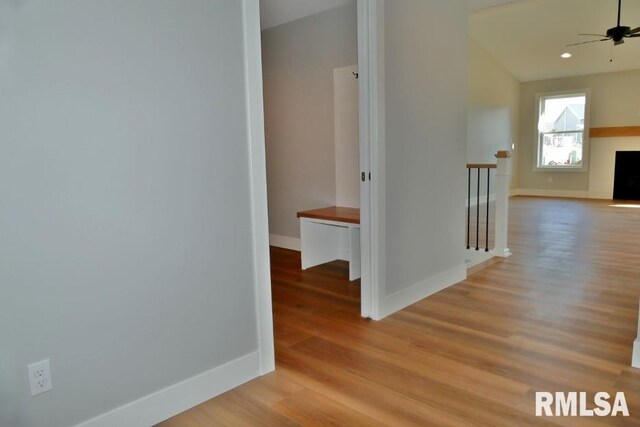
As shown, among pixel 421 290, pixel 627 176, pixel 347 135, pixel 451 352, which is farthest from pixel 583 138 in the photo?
pixel 451 352

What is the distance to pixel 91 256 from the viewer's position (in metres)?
1.55

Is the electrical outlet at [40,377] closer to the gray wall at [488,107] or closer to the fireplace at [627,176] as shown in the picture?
the gray wall at [488,107]

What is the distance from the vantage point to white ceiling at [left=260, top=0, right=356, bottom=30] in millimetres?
4141

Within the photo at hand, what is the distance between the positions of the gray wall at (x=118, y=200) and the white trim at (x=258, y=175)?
0.04 metres

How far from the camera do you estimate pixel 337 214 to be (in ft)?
12.8

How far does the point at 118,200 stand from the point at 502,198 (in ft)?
12.2

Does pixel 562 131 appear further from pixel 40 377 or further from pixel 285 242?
pixel 40 377

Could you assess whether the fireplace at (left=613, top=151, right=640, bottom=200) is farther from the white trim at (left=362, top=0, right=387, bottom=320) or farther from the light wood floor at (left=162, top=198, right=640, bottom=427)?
the white trim at (left=362, top=0, right=387, bottom=320)

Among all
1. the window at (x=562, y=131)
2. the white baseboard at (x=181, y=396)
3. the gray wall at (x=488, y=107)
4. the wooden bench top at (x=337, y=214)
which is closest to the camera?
the white baseboard at (x=181, y=396)

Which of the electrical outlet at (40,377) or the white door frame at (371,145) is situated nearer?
the electrical outlet at (40,377)

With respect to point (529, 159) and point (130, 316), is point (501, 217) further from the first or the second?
point (529, 159)

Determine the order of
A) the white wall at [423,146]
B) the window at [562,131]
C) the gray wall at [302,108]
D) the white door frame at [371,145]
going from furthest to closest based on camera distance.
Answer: the window at [562,131]
the gray wall at [302,108]
the white wall at [423,146]
the white door frame at [371,145]

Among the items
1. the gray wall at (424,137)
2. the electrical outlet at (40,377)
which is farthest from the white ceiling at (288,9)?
Result: the electrical outlet at (40,377)

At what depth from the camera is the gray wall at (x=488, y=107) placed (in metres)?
8.08
